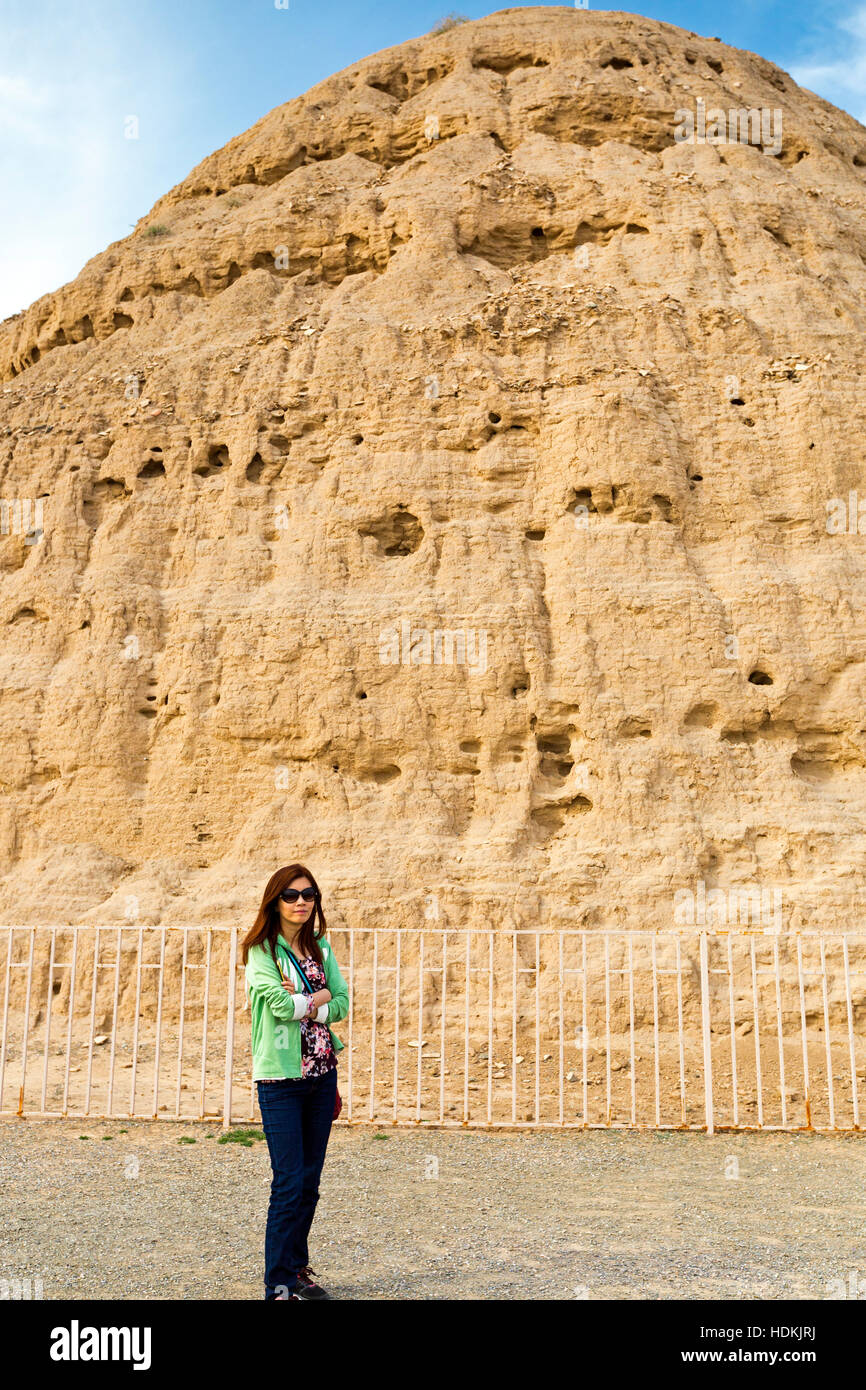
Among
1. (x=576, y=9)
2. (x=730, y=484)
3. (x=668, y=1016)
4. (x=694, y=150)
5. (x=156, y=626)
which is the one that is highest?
(x=576, y=9)

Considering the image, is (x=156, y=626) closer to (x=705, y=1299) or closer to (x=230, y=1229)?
(x=230, y=1229)

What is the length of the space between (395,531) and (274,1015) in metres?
8.90

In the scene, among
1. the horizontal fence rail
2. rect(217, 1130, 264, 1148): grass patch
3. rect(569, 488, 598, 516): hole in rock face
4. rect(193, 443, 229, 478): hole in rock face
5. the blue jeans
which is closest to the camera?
the blue jeans

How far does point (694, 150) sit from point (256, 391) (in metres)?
7.18

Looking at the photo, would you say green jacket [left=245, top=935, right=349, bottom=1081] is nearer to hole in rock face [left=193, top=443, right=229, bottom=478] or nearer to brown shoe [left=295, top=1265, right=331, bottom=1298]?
brown shoe [left=295, top=1265, right=331, bottom=1298]

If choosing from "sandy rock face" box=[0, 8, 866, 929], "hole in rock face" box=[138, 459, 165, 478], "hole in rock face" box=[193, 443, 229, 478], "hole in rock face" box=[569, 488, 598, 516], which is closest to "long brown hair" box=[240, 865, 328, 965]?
"sandy rock face" box=[0, 8, 866, 929]

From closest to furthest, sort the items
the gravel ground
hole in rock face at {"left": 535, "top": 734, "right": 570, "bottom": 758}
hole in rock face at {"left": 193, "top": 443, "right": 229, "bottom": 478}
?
the gravel ground → hole in rock face at {"left": 535, "top": 734, "right": 570, "bottom": 758} → hole in rock face at {"left": 193, "top": 443, "right": 229, "bottom": 478}

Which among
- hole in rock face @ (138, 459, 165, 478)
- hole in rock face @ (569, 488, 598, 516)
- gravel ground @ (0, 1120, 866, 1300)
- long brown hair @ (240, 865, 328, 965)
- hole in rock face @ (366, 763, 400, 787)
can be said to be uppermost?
hole in rock face @ (138, 459, 165, 478)

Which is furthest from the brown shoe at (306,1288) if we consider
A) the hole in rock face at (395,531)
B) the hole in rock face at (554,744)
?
the hole in rock face at (395,531)

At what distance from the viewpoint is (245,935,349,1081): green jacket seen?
394 centimetres

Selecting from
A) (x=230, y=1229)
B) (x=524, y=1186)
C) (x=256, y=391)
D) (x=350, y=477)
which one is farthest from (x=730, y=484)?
(x=230, y=1229)

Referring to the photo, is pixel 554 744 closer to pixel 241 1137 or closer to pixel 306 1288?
pixel 241 1137

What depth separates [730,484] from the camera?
12094mm

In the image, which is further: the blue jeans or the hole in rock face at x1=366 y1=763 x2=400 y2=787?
the hole in rock face at x1=366 y1=763 x2=400 y2=787
